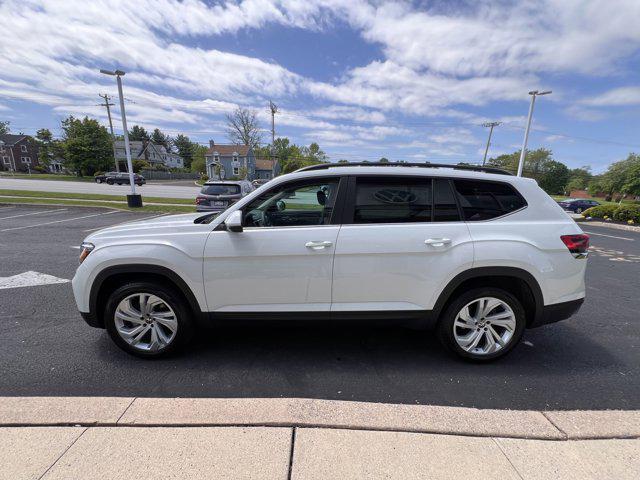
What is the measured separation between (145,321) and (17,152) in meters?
95.6

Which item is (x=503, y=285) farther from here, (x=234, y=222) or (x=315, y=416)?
(x=234, y=222)

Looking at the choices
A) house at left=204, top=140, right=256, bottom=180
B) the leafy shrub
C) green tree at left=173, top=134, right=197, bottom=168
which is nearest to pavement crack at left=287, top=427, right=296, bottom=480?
the leafy shrub

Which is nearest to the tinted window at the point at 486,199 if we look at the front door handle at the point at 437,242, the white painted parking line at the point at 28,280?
the front door handle at the point at 437,242

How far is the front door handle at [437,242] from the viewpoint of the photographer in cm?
262

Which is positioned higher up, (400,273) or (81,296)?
(400,273)

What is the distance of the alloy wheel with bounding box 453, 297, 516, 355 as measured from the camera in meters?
2.77

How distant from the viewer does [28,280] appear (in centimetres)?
483

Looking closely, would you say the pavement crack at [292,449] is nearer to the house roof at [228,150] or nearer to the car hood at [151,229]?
the car hood at [151,229]

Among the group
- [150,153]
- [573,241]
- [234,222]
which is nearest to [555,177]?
[573,241]

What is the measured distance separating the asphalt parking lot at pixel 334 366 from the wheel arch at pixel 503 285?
1.78 ft

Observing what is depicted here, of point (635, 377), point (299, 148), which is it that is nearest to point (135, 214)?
point (635, 377)

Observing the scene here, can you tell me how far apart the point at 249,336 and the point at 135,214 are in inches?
503

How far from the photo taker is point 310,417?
7.07 ft

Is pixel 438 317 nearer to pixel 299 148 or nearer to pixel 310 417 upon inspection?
pixel 310 417
